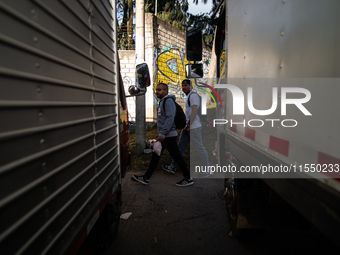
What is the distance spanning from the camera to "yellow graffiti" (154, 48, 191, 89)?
9.91m

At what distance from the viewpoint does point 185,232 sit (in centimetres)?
288

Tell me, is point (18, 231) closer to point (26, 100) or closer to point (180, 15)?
point (26, 100)

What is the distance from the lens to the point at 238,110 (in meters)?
1.99

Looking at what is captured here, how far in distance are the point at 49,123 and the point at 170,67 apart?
982cm

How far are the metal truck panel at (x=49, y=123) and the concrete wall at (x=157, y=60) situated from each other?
25.0 feet

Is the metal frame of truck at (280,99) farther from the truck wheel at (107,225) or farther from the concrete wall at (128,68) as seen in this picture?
the concrete wall at (128,68)

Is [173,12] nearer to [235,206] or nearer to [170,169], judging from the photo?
[170,169]

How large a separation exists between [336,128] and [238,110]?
1.17m

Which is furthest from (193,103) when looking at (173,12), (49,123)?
(173,12)

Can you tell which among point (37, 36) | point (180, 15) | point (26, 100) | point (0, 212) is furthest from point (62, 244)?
point (180, 15)

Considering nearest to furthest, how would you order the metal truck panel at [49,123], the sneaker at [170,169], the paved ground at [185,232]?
the metal truck panel at [49,123]
the paved ground at [185,232]
the sneaker at [170,169]

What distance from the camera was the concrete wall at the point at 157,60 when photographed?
9.38 metres

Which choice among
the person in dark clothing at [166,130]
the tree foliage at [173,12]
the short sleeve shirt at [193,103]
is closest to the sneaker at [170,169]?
the person in dark clothing at [166,130]

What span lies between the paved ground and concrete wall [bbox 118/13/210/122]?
5.75 meters
